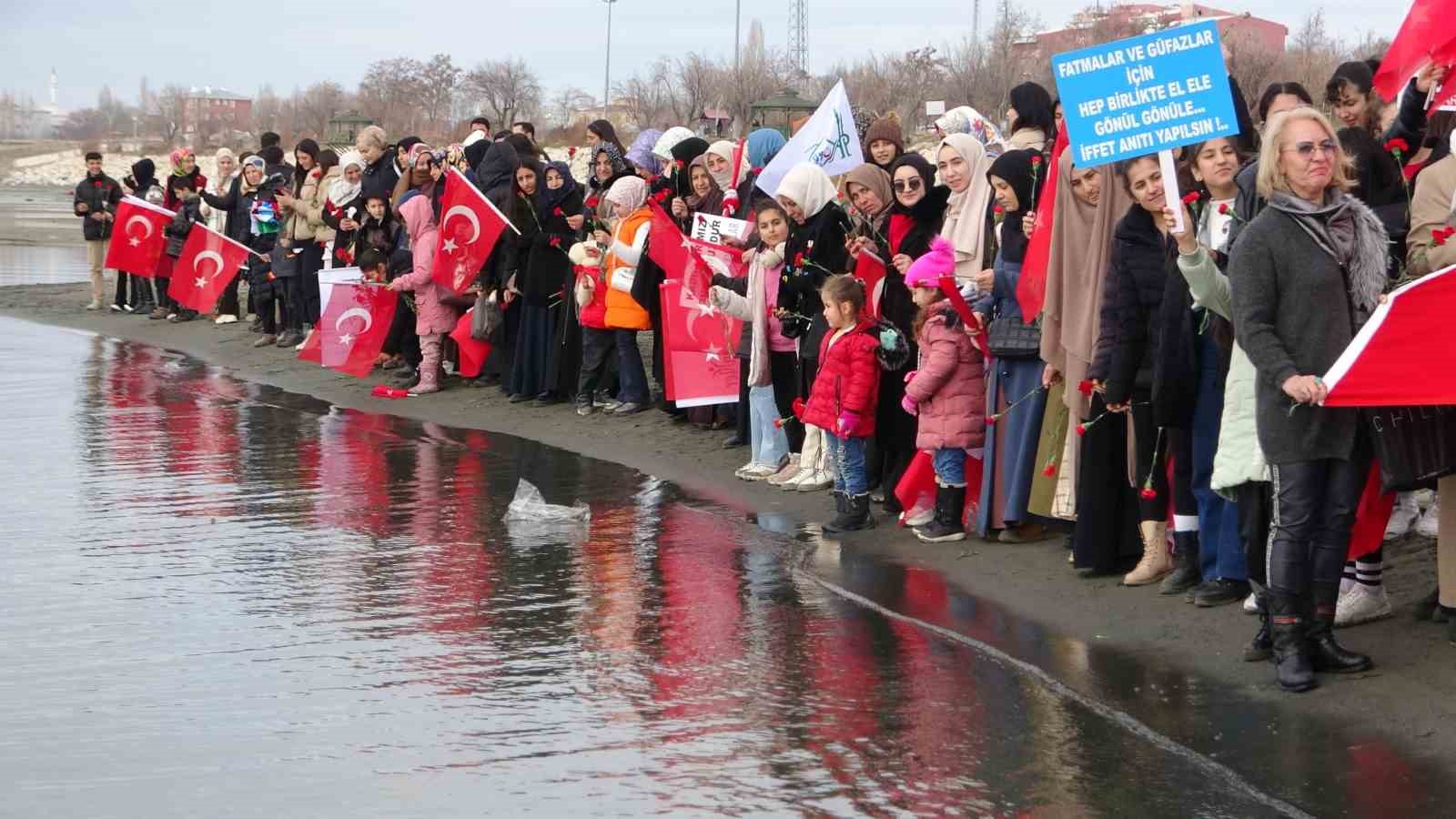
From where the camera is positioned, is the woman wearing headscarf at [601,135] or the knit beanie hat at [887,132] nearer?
the knit beanie hat at [887,132]

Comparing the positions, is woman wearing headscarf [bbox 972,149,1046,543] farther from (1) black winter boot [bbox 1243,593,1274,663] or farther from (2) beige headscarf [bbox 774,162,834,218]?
(1) black winter boot [bbox 1243,593,1274,663]

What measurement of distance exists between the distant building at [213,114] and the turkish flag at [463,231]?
339ft

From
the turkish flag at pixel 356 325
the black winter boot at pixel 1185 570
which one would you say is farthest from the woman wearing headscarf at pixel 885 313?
the turkish flag at pixel 356 325

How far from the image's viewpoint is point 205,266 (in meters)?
20.6

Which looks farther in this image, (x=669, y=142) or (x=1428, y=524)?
(x=669, y=142)

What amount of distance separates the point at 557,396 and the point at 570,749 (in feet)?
29.7

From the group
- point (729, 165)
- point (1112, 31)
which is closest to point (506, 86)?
point (1112, 31)

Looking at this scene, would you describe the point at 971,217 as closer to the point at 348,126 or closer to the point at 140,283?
the point at 140,283

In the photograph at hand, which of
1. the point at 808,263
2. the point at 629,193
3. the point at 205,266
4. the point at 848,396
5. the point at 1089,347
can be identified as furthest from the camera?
the point at 205,266

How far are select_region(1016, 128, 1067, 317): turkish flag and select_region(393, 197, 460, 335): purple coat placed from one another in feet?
24.9

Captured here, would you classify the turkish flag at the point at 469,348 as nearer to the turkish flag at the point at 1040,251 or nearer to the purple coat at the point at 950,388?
the purple coat at the point at 950,388

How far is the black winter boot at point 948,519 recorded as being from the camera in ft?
29.7

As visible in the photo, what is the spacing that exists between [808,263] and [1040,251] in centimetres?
238

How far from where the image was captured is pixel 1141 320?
7.46 metres
